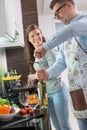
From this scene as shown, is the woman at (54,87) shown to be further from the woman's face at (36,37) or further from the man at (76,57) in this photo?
the man at (76,57)

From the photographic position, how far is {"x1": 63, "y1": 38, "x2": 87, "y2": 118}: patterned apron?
4.67ft

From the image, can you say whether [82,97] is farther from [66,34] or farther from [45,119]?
[66,34]

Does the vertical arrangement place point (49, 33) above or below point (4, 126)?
above

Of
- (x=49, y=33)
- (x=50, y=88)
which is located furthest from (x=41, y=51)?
(x=49, y=33)

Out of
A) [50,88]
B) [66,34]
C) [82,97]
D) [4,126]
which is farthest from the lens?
[50,88]

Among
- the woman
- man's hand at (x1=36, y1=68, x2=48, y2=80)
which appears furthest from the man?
the woman

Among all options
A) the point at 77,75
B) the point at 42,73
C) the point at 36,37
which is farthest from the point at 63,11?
the point at 36,37

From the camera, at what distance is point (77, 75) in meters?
1.46

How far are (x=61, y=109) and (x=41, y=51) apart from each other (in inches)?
57.3

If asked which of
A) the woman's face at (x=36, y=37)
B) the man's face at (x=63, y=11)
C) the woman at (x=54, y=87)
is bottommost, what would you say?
the woman at (x=54, y=87)

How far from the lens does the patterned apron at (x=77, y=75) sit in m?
1.42

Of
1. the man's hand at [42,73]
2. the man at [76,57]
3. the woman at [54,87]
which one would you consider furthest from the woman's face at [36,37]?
the man at [76,57]

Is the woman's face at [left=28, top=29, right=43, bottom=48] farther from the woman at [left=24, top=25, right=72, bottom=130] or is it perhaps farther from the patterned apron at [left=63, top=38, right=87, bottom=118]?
the patterned apron at [left=63, top=38, right=87, bottom=118]

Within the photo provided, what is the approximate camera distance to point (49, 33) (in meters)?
5.48
